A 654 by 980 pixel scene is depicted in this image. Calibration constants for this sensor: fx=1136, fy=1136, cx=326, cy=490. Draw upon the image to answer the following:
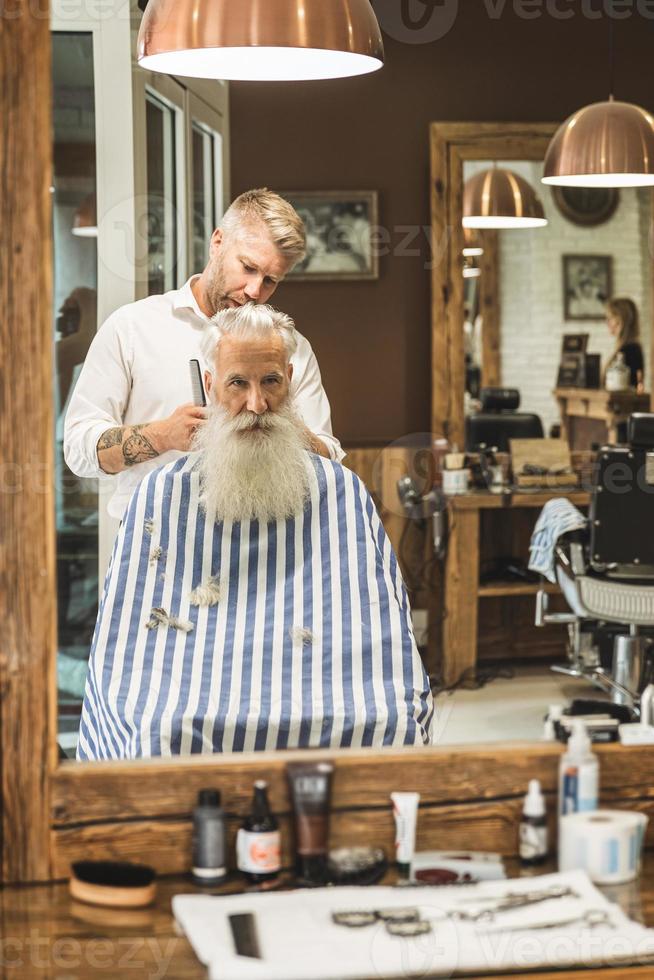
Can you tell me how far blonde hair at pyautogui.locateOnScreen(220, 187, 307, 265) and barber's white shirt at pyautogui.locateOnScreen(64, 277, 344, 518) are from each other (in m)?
0.15

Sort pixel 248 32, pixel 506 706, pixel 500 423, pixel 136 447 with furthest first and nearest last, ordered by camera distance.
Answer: pixel 500 423 < pixel 136 447 < pixel 506 706 < pixel 248 32

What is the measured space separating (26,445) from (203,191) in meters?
0.75

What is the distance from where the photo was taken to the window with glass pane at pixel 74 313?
1660 millimetres

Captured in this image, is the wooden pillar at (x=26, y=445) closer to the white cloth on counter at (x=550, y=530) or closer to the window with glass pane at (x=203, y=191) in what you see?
the window with glass pane at (x=203, y=191)

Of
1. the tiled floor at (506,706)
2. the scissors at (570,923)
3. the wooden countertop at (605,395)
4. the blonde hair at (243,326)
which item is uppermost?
the blonde hair at (243,326)

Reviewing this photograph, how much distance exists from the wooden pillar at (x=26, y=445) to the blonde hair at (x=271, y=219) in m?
0.59

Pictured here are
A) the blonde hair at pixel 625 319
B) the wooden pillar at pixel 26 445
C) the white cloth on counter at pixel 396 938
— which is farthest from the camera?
the blonde hair at pixel 625 319

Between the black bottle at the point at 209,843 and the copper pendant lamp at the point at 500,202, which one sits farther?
the copper pendant lamp at the point at 500,202

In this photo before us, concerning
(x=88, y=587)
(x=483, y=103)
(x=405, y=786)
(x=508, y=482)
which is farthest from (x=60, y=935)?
(x=483, y=103)

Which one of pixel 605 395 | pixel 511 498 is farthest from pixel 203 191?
pixel 605 395

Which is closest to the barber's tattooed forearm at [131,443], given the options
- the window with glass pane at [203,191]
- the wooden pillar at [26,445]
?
the window with glass pane at [203,191]

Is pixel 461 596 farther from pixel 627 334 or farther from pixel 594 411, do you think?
pixel 627 334

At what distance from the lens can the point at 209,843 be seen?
4.56 feet

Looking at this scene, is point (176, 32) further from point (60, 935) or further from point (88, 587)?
point (60, 935)
